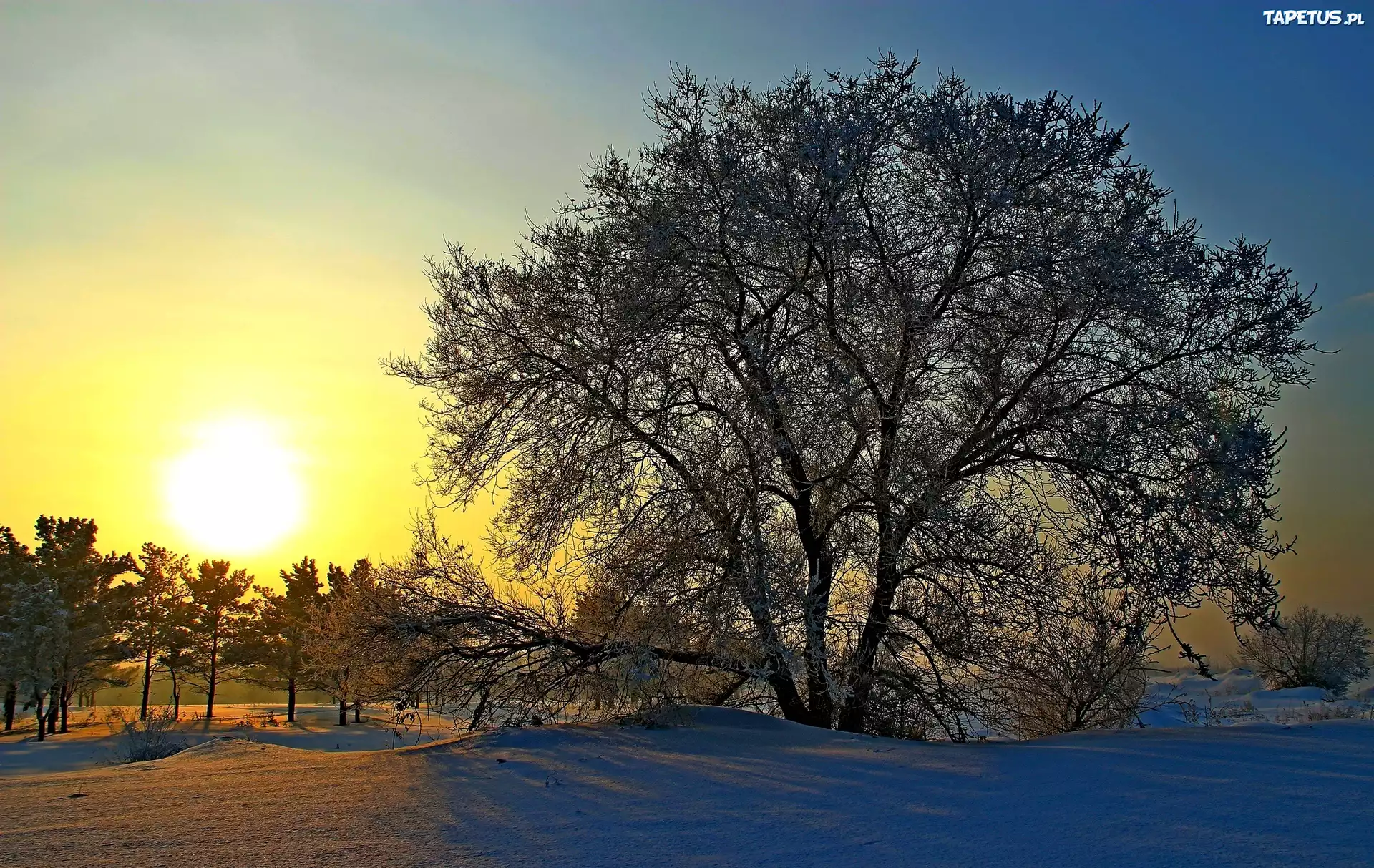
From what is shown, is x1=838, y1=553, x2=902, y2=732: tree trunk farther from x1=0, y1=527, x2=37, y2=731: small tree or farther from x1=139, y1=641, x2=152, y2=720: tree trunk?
x1=139, y1=641, x2=152, y2=720: tree trunk

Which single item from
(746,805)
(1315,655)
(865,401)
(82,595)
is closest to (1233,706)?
(1315,655)

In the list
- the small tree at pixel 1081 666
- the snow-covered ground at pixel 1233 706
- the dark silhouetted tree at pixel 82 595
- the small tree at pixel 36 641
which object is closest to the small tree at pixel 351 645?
the small tree at pixel 1081 666

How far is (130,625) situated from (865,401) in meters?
42.0

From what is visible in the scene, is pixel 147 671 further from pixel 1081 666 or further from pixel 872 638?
pixel 1081 666

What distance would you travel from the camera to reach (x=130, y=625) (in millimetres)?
39625

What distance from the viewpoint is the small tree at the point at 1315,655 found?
63.8 ft

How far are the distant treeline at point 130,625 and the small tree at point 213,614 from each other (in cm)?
5

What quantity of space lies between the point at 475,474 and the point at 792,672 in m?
4.76

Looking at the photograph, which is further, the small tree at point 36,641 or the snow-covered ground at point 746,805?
the small tree at point 36,641

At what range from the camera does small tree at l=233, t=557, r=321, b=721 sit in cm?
4122

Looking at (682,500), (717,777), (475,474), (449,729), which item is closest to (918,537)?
(682,500)

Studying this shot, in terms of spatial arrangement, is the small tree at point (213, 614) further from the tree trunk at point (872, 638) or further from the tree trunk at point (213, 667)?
the tree trunk at point (872, 638)

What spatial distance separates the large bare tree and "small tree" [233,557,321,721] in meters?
35.1

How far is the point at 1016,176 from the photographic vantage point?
902 cm
